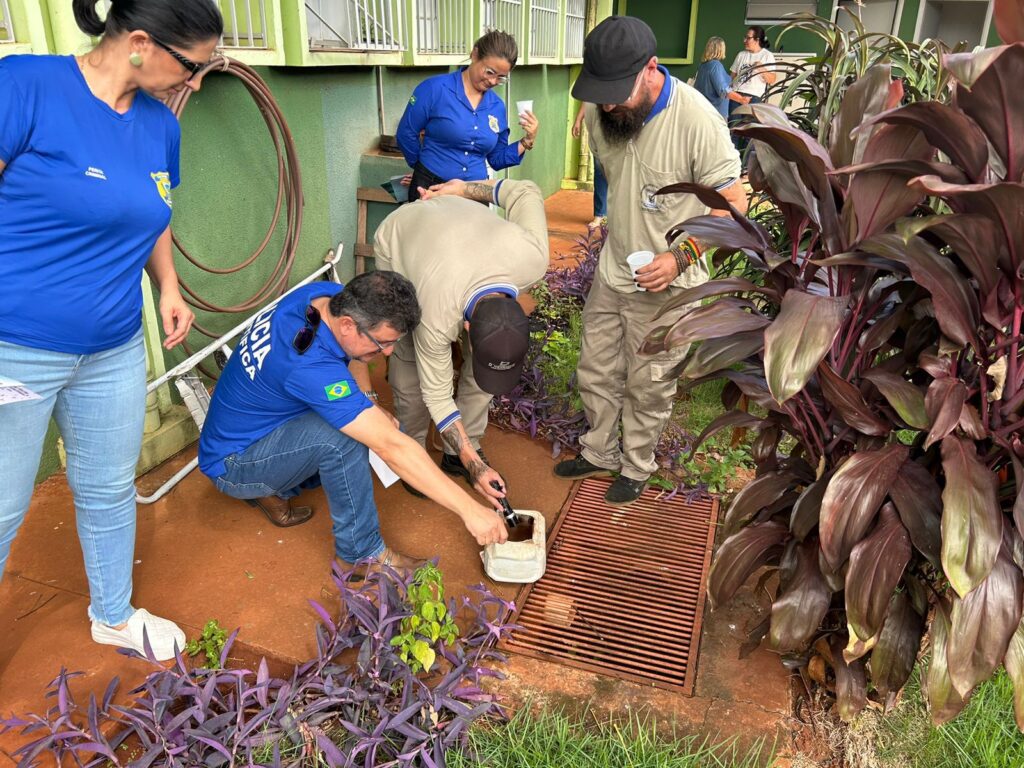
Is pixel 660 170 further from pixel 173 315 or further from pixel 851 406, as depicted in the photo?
pixel 173 315

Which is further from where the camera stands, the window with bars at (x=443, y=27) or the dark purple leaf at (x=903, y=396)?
the window with bars at (x=443, y=27)

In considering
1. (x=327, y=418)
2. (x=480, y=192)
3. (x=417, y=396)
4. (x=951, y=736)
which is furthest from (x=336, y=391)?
(x=951, y=736)

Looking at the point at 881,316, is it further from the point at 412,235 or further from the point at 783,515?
the point at 412,235

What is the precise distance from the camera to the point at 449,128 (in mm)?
3984

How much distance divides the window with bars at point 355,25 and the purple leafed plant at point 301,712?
310 centimetres

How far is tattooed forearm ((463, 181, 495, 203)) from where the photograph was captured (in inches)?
125

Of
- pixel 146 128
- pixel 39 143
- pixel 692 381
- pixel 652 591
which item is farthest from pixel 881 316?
pixel 39 143

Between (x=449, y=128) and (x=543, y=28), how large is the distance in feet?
15.2

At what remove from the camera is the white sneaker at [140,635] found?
2150 mm

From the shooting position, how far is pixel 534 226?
2.90 metres

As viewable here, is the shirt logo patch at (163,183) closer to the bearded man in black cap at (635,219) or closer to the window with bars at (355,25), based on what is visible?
the bearded man in black cap at (635,219)

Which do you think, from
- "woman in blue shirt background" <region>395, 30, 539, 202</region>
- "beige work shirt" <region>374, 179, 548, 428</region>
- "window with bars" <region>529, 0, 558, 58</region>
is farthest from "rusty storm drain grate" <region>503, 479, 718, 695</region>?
"window with bars" <region>529, 0, 558, 58</region>

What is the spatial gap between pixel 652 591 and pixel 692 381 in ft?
3.02

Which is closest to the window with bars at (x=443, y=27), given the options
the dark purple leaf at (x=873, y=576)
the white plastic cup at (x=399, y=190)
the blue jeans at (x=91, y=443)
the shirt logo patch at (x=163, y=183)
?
the white plastic cup at (x=399, y=190)
